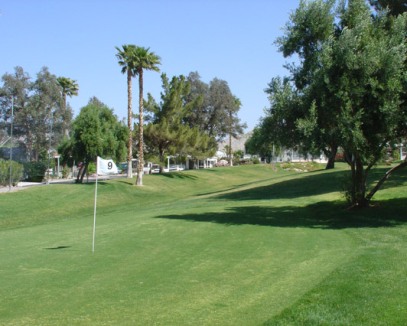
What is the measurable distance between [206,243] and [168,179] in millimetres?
45516

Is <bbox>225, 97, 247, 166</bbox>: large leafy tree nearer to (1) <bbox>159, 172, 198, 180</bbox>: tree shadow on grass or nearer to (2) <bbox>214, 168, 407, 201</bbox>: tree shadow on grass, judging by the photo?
(1) <bbox>159, 172, 198, 180</bbox>: tree shadow on grass

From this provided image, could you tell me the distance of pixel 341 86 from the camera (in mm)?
17219

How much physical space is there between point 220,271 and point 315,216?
11.7 m

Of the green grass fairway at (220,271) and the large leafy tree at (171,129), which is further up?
the large leafy tree at (171,129)

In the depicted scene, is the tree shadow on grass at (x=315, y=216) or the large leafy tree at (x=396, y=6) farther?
the large leafy tree at (x=396, y=6)

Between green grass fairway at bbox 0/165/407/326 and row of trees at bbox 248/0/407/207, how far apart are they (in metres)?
3.21

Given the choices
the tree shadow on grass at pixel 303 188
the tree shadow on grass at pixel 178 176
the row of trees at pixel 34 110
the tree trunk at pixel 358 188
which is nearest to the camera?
the tree trunk at pixel 358 188

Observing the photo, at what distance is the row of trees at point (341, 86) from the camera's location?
55.7 feet

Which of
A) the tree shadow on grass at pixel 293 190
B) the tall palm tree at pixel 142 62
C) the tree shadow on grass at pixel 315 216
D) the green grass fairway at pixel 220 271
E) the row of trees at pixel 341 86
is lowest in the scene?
the green grass fairway at pixel 220 271

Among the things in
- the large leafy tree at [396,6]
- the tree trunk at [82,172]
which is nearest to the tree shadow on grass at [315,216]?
the large leafy tree at [396,6]

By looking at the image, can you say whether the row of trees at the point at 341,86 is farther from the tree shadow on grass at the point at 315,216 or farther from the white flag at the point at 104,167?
the white flag at the point at 104,167

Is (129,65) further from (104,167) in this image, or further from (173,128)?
(104,167)

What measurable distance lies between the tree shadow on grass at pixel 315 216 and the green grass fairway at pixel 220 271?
0.16 ft

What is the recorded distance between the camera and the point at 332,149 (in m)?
18.5
